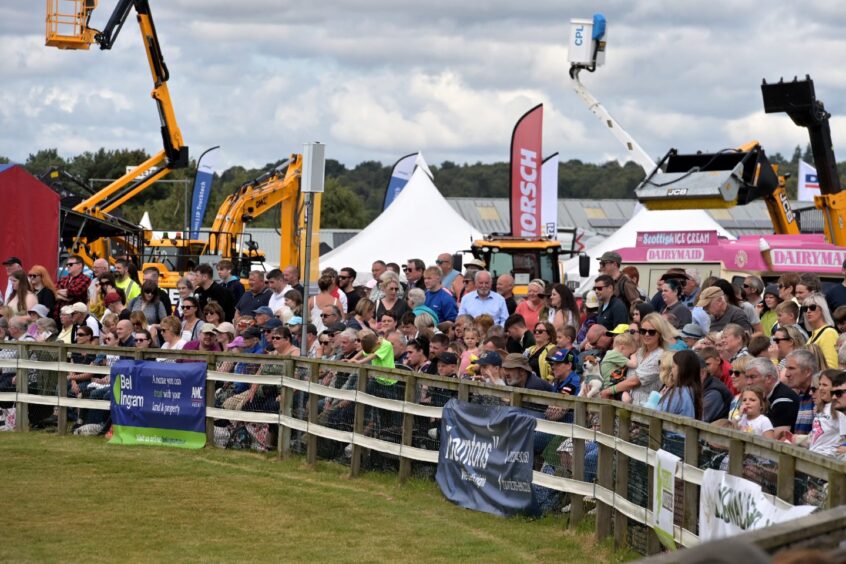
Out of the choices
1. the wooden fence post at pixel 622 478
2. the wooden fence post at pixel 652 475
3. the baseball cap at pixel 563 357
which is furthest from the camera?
the baseball cap at pixel 563 357

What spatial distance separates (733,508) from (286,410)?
27.6 ft

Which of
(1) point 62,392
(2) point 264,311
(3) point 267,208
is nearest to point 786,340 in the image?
A: (2) point 264,311

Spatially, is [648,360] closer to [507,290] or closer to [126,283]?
[507,290]

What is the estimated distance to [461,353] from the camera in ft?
46.1

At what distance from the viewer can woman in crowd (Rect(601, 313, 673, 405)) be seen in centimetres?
1081

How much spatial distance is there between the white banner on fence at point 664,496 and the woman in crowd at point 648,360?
1.64 meters

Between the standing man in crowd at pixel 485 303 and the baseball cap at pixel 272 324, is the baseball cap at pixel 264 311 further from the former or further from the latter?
the standing man in crowd at pixel 485 303

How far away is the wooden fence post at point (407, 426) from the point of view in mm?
13102

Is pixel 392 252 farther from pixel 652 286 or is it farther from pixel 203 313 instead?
pixel 203 313

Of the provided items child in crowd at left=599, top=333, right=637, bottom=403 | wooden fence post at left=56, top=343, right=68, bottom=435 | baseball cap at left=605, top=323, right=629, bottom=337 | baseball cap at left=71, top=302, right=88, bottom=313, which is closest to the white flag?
baseball cap at left=71, top=302, right=88, bottom=313

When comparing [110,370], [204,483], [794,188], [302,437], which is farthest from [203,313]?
[794,188]

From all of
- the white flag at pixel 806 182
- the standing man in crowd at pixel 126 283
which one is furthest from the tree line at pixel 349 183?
the standing man in crowd at pixel 126 283

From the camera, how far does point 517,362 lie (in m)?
11.9

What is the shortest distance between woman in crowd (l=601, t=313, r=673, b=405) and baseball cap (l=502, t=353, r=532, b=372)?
1.11 m
